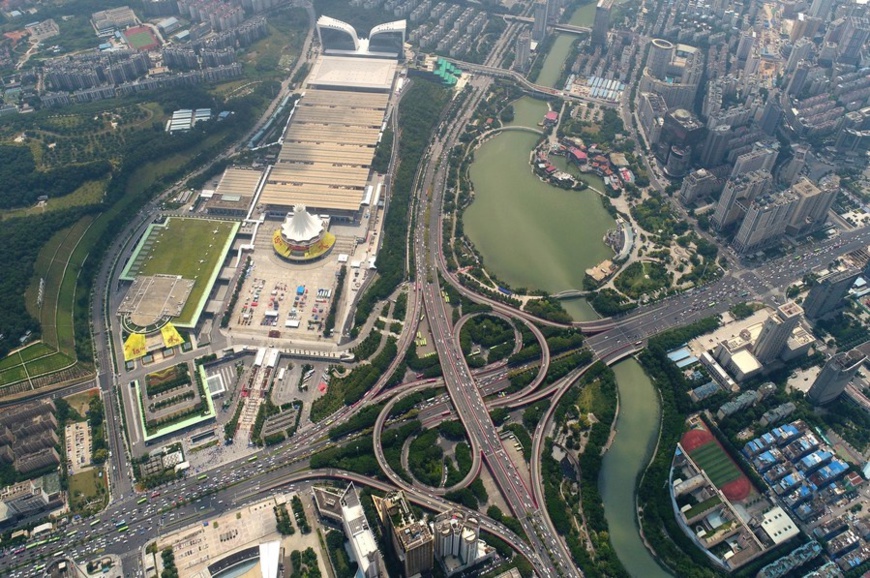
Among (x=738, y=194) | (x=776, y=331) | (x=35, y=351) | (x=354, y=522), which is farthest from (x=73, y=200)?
(x=738, y=194)

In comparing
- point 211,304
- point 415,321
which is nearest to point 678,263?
point 415,321

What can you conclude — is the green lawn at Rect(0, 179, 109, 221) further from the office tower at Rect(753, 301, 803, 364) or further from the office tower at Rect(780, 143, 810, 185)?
the office tower at Rect(780, 143, 810, 185)

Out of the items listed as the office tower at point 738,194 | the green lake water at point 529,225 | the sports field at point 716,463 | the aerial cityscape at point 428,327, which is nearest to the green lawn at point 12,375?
the aerial cityscape at point 428,327

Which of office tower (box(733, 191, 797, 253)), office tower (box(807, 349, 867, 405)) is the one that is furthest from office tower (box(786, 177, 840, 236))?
office tower (box(807, 349, 867, 405))

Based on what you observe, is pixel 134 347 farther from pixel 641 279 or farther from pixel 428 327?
pixel 641 279

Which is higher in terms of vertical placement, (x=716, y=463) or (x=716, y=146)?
(x=716, y=146)

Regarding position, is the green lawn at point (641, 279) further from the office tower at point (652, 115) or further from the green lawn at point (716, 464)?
the office tower at point (652, 115)

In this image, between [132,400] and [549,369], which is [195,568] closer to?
[132,400]
